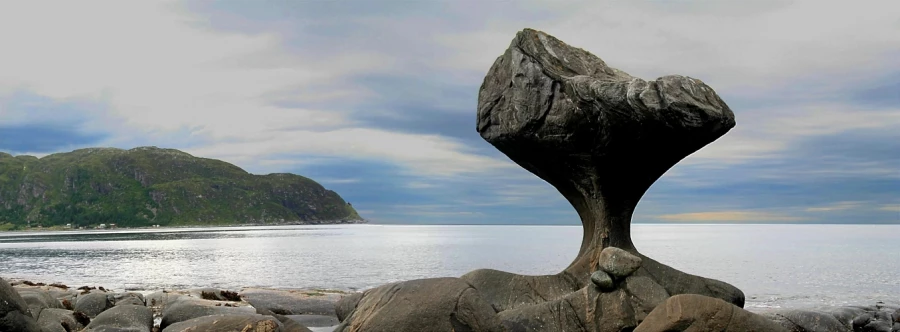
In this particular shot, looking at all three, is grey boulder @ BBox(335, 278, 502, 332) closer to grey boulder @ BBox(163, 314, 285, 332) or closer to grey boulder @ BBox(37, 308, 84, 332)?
grey boulder @ BBox(163, 314, 285, 332)

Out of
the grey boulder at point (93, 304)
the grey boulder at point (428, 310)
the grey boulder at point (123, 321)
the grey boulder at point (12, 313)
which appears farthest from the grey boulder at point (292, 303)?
the grey boulder at point (428, 310)

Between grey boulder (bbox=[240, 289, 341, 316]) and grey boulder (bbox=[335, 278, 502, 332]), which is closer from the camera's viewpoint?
grey boulder (bbox=[335, 278, 502, 332])

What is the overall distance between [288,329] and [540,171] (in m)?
16.4

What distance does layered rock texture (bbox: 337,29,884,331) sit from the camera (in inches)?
798

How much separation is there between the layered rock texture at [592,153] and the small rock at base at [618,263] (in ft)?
0.10

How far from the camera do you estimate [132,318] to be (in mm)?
20078

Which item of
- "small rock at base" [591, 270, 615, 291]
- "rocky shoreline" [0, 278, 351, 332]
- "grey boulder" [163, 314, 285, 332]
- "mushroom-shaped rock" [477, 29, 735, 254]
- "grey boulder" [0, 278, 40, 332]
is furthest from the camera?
"mushroom-shaped rock" [477, 29, 735, 254]

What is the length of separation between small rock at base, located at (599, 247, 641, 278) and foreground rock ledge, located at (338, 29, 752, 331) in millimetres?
32

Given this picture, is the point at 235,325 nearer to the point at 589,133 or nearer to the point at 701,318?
the point at 701,318

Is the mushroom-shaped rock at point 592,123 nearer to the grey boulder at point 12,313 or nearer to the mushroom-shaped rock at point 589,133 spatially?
the mushroom-shaped rock at point 589,133

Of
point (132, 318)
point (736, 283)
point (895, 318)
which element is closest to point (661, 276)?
point (895, 318)

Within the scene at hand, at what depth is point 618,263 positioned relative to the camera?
20.3 meters

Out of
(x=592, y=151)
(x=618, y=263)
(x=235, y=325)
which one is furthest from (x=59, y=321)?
(x=592, y=151)

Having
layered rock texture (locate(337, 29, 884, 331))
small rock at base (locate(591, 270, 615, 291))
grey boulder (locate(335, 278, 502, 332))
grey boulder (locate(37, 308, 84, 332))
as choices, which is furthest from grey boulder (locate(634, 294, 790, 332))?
grey boulder (locate(37, 308, 84, 332))
